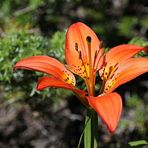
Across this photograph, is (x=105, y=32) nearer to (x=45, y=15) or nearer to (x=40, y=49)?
(x=45, y=15)

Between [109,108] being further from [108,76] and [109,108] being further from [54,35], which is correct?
[54,35]

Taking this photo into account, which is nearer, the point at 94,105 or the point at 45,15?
the point at 94,105

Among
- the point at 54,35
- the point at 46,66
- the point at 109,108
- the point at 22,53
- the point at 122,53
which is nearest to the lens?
the point at 109,108

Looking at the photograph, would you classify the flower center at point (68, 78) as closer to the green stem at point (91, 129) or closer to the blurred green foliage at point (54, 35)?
the green stem at point (91, 129)

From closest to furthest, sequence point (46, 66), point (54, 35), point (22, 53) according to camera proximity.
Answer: point (46, 66) < point (22, 53) < point (54, 35)

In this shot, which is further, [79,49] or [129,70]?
[79,49]

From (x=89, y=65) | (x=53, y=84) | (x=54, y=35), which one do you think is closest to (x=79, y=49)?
(x=89, y=65)

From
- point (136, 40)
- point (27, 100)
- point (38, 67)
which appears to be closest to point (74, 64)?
point (38, 67)
